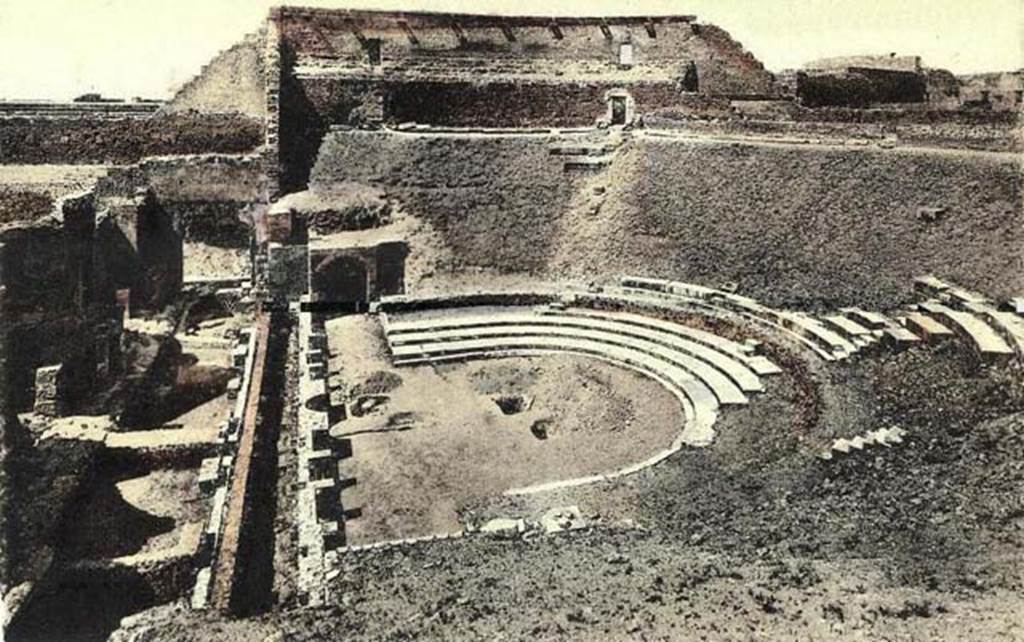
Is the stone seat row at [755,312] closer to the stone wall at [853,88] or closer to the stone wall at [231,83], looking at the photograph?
the stone wall at [853,88]

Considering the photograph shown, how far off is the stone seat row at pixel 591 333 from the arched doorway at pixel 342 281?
3.22 metres

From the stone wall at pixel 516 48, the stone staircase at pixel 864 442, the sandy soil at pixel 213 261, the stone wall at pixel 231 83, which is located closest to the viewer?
the stone staircase at pixel 864 442

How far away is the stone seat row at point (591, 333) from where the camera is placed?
17656 mm

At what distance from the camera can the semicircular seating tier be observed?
16812 millimetres

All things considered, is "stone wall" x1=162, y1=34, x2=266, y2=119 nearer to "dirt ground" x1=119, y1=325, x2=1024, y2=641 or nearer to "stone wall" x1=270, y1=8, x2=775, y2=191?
"stone wall" x1=270, y1=8, x2=775, y2=191

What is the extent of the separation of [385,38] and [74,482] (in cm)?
2109

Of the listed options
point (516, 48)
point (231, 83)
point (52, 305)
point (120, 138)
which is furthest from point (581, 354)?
point (231, 83)

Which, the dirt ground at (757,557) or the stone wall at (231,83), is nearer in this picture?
the dirt ground at (757,557)

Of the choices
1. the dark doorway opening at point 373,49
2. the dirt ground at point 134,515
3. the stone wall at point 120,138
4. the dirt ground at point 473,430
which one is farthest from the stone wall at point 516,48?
the dirt ground at point 134,515

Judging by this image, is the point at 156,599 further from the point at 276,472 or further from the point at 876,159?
the point at 876,159

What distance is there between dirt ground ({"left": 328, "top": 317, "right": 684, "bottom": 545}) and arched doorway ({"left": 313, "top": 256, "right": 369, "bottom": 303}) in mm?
3341

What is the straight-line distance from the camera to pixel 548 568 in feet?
32.2

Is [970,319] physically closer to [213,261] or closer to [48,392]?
[48,392]

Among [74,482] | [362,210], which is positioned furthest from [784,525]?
[362,210]
